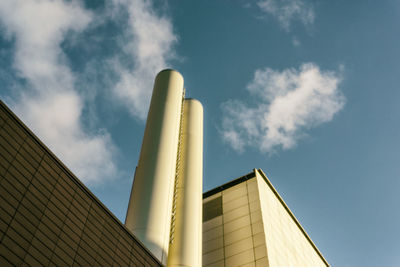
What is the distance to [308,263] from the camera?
3959 cm

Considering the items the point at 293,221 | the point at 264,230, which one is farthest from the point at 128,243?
the point at 293,221

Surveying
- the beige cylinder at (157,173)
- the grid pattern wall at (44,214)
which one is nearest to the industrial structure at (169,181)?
the beige cylinder at (157,173)

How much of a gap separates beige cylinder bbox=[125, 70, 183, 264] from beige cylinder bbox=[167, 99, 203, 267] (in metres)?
1.97

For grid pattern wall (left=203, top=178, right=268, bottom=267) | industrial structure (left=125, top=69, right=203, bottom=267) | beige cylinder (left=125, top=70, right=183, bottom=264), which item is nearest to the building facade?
grid pattern wall (left=203, top=178, right=268, bottom=267)

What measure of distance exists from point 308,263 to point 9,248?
112ft

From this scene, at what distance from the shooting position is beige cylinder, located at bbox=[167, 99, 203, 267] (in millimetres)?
26906

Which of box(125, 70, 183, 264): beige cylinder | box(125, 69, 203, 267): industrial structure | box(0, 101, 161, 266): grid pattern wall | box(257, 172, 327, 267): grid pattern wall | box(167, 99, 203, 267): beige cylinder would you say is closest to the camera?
box(0, 101, 161, 266): grid pattern wall

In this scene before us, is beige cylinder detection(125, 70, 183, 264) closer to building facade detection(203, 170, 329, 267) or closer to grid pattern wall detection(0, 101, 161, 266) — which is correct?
grid pattern wall detection(0, 101, 161, 266)

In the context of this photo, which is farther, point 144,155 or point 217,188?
point 217,188

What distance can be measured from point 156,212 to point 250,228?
10054mm

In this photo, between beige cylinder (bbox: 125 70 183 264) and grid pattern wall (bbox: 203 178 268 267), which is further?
grid pattern wall (bbox: 203 178 268 267)

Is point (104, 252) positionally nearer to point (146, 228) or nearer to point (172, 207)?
point (146, 228)

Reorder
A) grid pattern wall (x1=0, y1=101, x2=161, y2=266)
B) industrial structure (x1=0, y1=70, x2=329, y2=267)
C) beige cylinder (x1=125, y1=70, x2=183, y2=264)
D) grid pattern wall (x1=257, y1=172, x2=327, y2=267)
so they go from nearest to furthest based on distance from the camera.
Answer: grid pattern wall (x1=0, y1=101, x2=161, y2=266) < industrial structure (x1=0, y1=70, x2=329, y2=267) < beige cylinder (x1=125, y1=70, x2=183, y2=264) < grid pattern wall (x1=257, y1=172, x2=327, y2=267)

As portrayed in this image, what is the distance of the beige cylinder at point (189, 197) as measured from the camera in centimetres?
2691
